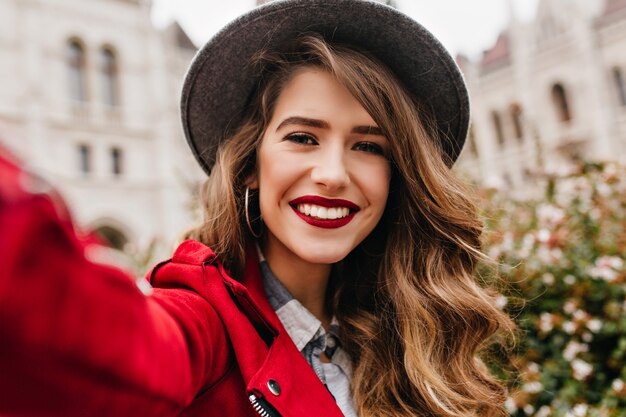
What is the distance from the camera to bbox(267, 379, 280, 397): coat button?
0.97 metres

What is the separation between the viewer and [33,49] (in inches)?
559

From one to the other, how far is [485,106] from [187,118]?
2208cm

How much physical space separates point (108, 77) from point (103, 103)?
83cm

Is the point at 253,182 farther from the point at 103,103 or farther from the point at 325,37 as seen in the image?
the point at 103,103

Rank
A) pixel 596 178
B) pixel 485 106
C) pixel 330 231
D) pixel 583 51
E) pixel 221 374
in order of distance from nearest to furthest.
Result: pixel 221 374
pixel 330 231
pixel 596 178
pixel 583 51
pixel 485 106

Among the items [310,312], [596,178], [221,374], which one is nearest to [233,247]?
[310,312]

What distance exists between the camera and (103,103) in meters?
15.7

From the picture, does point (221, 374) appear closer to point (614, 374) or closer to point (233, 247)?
point (233, 247)

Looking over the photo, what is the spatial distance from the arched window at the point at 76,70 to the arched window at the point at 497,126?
15267 mm

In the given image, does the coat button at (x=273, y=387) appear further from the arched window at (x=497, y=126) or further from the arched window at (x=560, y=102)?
the arched window at (x=497, y=126)

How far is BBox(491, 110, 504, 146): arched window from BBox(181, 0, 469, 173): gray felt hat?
71.5ft

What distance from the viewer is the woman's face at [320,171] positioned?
4.16 ft

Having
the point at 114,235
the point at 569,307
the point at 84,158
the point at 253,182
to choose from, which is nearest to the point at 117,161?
the point at 84,158

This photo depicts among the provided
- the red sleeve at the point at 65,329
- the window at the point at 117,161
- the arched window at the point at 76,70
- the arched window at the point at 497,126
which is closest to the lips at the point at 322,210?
the red sleeve at the point at 65,329
